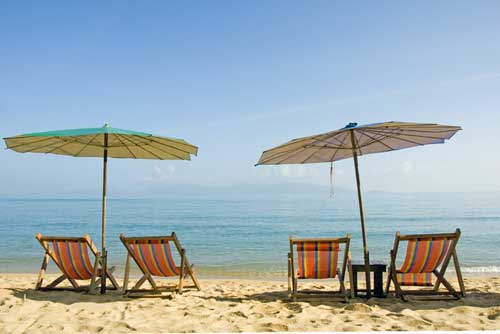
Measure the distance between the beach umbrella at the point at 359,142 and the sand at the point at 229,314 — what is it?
2.59ft

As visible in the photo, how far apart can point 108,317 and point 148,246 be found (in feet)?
3.21

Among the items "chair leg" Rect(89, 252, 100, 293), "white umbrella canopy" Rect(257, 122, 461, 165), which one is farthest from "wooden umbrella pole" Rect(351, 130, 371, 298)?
"chair leg" Rect(89, 252, 100, 293)

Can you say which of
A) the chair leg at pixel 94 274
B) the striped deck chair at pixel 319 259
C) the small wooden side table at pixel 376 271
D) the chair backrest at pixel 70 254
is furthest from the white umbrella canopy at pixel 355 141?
the chair backrest at pixel 70 254

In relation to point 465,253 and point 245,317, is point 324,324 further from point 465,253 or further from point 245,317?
point 465,253

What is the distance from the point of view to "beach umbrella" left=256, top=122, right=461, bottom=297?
14.4 ft

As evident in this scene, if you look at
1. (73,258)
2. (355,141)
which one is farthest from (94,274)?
(355,141)

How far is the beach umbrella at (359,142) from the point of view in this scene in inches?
173

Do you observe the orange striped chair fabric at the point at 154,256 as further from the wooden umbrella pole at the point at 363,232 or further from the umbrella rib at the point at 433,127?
the umbrella rib at the point at 433,127

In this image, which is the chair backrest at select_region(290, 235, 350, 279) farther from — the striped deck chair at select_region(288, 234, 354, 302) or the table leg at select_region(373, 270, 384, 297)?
the table leg at select_region(373, 270, 384, 297)

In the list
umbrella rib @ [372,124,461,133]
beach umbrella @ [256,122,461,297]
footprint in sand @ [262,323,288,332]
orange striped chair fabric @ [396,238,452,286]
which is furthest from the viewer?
beach umbrella @ [256,122,461,297]

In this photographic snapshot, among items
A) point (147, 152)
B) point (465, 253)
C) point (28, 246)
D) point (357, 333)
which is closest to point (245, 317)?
point (357, 333)

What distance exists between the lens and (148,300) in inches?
178

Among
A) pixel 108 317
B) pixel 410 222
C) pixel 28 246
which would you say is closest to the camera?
pixel 108 317

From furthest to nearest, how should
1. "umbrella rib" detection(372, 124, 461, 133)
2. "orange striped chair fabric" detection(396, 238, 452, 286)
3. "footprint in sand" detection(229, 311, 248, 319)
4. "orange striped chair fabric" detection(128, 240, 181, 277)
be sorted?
1. "orange striped chair fabric" detection(128, 240, 181, 277)
2. "orange striped chair fabric" detection(396, 238, 452, 286)
3. "umbrella rib" detection(372, 124, 461, 133)
4. "footprint in sand" detection(229, 311, 248, 319)
